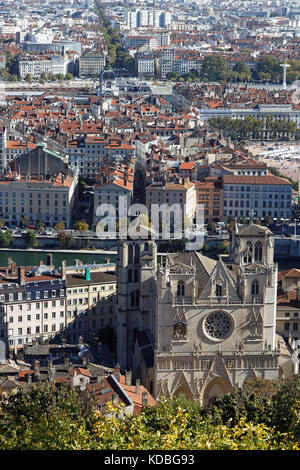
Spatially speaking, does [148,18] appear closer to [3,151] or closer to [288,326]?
[3,151]

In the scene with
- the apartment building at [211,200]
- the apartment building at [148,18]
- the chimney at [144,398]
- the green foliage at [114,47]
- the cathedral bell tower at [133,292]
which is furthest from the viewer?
the apartment building at [148,18]

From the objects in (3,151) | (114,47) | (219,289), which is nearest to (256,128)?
(3,151)

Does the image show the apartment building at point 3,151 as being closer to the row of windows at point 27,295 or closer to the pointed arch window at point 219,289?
the row of windows at point 27,295

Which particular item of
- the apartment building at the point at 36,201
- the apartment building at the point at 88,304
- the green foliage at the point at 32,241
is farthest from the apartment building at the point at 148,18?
the apartment building at the point at 88,304

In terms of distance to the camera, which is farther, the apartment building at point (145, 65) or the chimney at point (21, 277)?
the apartment building at point (145, 65)

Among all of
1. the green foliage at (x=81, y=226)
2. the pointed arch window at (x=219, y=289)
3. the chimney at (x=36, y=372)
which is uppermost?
the pointed arch window at (x=219, y=289)
